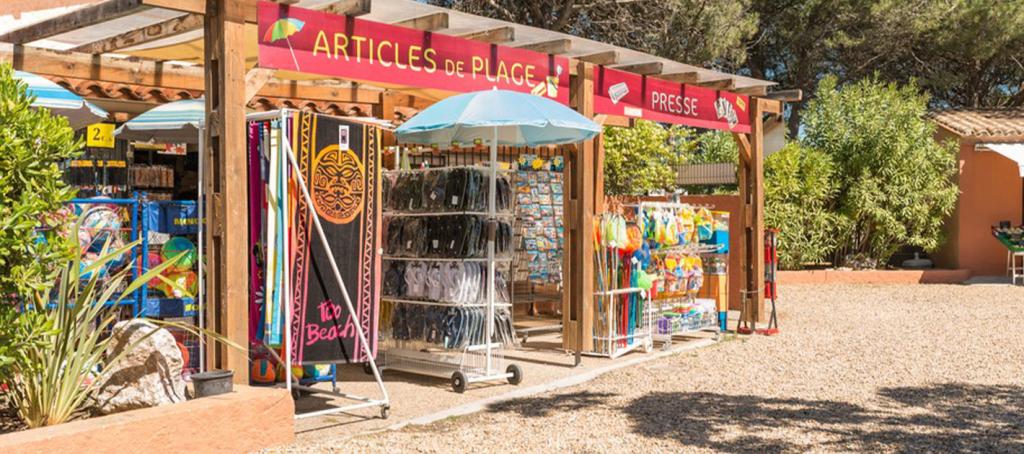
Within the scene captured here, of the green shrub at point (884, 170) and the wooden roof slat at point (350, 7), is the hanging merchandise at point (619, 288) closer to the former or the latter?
the wooden roof slat at point (350, 7)

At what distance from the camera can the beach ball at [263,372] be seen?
703 cm

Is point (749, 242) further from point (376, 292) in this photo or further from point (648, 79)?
point (376, 292)

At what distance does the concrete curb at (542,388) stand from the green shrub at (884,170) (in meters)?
8.81

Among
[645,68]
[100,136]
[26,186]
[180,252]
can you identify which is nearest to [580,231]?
[645,68]

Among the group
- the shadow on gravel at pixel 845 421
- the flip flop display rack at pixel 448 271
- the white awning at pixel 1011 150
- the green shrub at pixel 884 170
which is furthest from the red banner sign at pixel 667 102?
the white awning at pixel 1011 150

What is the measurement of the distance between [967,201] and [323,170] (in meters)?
15.4

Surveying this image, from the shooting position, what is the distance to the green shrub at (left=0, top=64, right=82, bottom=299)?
14.9 ft

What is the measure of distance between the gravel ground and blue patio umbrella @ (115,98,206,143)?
2891 mm

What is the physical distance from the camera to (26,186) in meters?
4.59

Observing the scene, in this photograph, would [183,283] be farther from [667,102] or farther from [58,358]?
[667,102]

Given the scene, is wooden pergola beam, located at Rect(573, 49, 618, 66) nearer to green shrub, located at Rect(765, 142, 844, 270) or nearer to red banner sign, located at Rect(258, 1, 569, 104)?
red banner sign, located at Rect(258, 1, 569, 104)

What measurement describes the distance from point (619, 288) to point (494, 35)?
264 centimetres

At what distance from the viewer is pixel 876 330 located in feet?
36.2

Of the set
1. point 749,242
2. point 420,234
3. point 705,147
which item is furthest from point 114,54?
point 705,147
